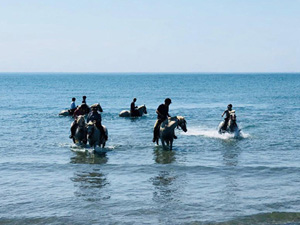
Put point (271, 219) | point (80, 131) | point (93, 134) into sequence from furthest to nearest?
1. point (80, 131)
2. point (93, 134)
3. point (271, 219)

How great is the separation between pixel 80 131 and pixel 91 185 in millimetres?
7386

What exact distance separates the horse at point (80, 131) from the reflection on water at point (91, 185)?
478 cm

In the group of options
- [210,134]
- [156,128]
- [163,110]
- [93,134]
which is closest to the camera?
[93,134]

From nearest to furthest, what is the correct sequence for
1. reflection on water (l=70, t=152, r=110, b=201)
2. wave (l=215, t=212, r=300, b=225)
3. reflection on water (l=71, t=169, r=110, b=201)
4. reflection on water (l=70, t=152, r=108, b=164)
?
wave (l=215, t=212, r=300, b=225)
reflection on water (l=71, t=169, r=110, b=201)
reflection on water (l=70, t=152, r=110, b=201)
reflection on water (l=70, t=152, r=108, b=164)

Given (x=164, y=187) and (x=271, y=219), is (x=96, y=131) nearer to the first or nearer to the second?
(x=164, y=187)

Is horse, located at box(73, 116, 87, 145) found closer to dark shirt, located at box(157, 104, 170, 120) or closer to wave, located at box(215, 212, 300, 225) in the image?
dark shirt, located at box(157, 104, 170, 120)

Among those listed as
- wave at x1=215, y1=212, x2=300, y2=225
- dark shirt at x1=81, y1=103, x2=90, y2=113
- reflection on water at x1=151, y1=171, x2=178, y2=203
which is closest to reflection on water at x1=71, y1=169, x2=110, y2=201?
reflection on water at x1=151, y1=171, x2=178, y2=203

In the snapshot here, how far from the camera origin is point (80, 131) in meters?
23.5

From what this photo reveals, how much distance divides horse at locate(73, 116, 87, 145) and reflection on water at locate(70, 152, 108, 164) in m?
1.42

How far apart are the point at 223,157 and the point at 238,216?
870 cm

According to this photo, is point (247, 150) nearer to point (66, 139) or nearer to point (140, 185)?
point (140, 185)

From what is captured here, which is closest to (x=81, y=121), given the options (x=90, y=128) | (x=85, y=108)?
(x=85, y=108)

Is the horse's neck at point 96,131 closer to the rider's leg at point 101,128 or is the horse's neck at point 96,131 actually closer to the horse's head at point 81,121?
the rider's leg at point 101,128

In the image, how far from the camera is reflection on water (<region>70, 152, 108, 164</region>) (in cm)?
2058
